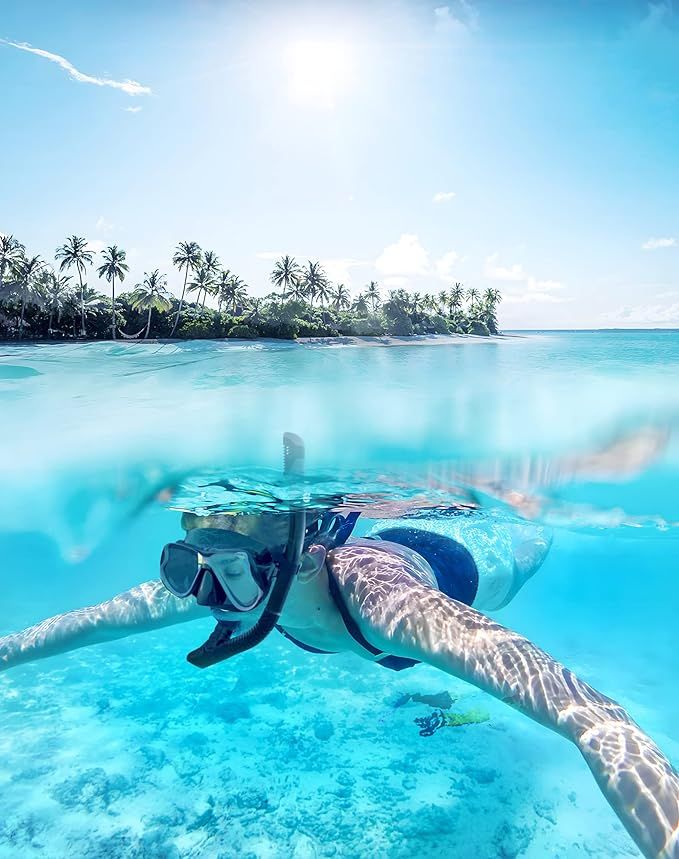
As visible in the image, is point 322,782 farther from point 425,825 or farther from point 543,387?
point 543,387

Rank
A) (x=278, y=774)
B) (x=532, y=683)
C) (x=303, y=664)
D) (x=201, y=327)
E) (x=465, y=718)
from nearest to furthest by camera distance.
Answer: (x=532, y=683) → (x=278, y=774) → (x=465, y=718) → (x=303, y=664) → (x=201, y=327)

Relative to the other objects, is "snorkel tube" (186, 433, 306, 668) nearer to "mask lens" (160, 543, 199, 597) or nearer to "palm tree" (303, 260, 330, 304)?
"mask lens" (160, 543, 199, 597)

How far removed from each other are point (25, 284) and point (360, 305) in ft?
144

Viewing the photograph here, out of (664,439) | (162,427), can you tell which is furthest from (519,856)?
(162,427)

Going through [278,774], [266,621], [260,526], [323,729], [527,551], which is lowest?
[323,729]

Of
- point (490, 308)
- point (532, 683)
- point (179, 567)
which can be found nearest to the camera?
point (532, 683)

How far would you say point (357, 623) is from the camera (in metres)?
4.05

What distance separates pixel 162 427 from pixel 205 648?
6.52 meters

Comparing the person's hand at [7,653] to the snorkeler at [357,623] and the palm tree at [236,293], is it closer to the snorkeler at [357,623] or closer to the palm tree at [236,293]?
the snorkeler at [357,623]

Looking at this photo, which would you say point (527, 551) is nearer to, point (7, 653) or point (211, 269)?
point (7, 653)

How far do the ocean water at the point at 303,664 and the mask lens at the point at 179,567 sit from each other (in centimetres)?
283

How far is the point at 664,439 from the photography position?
364 inches

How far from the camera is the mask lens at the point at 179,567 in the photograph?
3686 mm

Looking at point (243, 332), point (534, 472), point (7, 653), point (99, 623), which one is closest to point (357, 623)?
point (99, 623)
